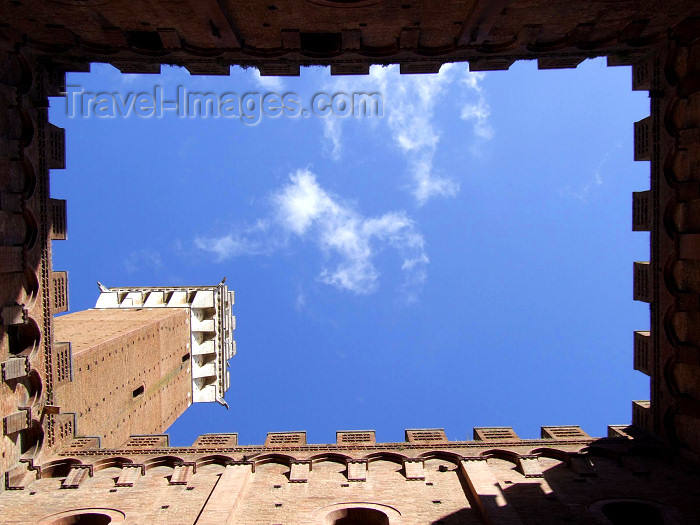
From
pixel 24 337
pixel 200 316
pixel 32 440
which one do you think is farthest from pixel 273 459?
pixel 200 316

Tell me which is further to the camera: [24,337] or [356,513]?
[24,337]

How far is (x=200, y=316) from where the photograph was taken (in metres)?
36.5

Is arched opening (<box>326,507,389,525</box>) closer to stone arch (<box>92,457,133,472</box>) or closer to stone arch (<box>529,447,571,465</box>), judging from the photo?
stone arch (<box>529,447,571,465</box>)

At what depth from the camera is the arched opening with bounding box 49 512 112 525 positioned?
533 inches

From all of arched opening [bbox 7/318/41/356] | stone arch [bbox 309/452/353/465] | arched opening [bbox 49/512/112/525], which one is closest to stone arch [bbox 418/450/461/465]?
stone arch [bbox 309/452/353/465]

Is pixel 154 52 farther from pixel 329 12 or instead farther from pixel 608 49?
pixel 608 49

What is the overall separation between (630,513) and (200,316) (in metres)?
29.3

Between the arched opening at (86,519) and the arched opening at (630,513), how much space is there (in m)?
13.3

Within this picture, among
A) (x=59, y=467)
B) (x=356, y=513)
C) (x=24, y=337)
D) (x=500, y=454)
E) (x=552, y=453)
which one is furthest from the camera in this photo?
(x=552, y=453)

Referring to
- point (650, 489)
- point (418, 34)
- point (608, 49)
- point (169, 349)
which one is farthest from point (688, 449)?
point (169, 349)

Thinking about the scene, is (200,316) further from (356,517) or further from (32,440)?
(356,517)

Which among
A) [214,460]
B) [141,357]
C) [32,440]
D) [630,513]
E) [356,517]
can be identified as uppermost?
[141,357]

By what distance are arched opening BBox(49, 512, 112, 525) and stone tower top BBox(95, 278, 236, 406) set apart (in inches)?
876

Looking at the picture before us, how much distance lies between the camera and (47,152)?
53.7ft
